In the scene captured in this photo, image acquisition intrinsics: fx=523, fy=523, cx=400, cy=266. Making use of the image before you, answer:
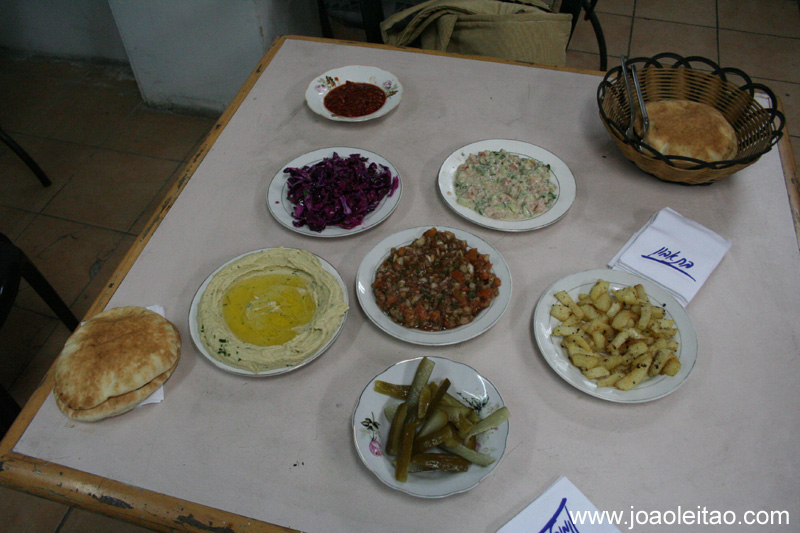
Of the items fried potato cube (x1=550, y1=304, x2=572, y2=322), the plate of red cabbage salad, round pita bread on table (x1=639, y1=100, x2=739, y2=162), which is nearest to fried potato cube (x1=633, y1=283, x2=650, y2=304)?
fried potato cube (x1=550, y1=304, x2=572, y2=322)

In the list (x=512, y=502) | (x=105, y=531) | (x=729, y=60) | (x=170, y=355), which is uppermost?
(x=170, y=355)

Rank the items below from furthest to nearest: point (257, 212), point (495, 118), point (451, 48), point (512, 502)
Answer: point (451, 48), point (495, 118), point (257, 212), point (512, 502)

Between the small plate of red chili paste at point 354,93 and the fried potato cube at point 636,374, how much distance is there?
4.55 feet

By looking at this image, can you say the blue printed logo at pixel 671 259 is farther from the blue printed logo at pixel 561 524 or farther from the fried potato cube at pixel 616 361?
the blue printed logo at pixel 561 524

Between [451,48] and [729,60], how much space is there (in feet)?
9.99

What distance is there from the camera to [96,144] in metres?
3.88

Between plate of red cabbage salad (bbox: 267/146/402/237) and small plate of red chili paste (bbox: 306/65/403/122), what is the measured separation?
303mm

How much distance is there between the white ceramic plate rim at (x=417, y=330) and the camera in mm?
1523

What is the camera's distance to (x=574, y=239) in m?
1.83

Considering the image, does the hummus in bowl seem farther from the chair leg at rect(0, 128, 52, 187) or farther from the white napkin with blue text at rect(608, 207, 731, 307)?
Answer: the chair leg at rect(0, 128, 52, 187)

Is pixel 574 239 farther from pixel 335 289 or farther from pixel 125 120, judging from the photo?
pixel 125 120

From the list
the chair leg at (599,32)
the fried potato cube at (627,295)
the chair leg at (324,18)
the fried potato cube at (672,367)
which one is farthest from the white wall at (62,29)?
the fried potato cube at (672,367)

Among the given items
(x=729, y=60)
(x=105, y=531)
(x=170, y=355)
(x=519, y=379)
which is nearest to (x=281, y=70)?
(x=170, y=355)

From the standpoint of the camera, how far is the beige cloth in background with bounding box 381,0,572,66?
256 cm
